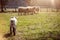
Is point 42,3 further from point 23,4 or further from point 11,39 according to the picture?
point 11,39

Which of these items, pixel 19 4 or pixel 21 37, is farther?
pixel 19 4

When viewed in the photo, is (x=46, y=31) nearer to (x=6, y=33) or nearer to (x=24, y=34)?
(x=24, y=34)

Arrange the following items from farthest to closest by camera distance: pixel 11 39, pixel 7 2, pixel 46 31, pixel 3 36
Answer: pixel 7 2, pixel 46 31, pixel 3 36, pixel 11 39

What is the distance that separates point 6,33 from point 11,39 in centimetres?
122

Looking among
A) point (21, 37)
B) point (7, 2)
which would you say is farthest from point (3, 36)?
point (7, 2)

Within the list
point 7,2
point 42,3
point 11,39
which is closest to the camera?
point 11,39

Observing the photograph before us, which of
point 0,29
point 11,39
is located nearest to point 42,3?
point 0,29

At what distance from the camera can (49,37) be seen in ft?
29.4

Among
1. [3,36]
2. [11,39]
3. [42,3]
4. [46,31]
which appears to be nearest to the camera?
[11,39]

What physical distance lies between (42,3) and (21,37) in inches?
718

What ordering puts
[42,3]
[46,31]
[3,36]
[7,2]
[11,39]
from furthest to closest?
1. [42,3]
2. [7,2]
3. [46,31]
4. [3,36]
5. [11,39]

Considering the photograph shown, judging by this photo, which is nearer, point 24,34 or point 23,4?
point 24,34

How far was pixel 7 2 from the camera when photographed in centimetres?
2423

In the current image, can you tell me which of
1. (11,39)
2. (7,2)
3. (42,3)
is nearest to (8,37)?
(11,39)
